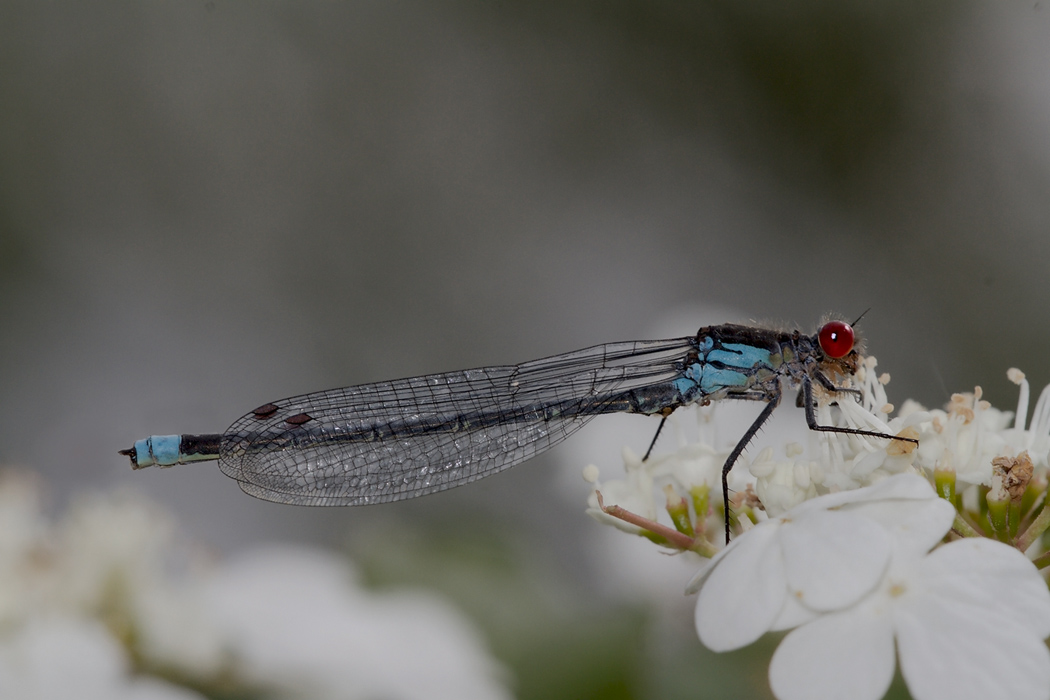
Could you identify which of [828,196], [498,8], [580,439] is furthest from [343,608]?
[498,8]

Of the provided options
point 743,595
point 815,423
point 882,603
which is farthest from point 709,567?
point 815,423

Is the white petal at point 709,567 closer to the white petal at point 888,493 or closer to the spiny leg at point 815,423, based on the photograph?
the white petal at point 888,493

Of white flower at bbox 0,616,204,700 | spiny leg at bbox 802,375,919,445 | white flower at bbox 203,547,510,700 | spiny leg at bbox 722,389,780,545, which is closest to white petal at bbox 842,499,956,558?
spiny leg at bbox 802,375,919,445

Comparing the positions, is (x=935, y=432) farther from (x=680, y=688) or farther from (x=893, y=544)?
(x=680, y=688)

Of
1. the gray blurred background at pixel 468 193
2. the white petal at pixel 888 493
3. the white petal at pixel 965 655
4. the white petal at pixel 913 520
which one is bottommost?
the white petal at pixel 965 655

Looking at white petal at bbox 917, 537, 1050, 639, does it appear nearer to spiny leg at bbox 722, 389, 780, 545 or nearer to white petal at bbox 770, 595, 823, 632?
white petal at bbox 770, 595, 823, 632

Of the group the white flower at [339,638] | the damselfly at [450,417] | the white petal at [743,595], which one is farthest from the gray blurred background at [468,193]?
the white petal at [743,595]

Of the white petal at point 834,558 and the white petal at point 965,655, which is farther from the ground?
the white petal at point 834,558

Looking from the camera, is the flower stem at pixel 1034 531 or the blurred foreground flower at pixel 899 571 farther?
the flower stem at pixel 1034 531

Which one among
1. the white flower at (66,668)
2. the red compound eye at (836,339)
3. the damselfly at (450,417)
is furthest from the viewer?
the damselfly at (450,417)
